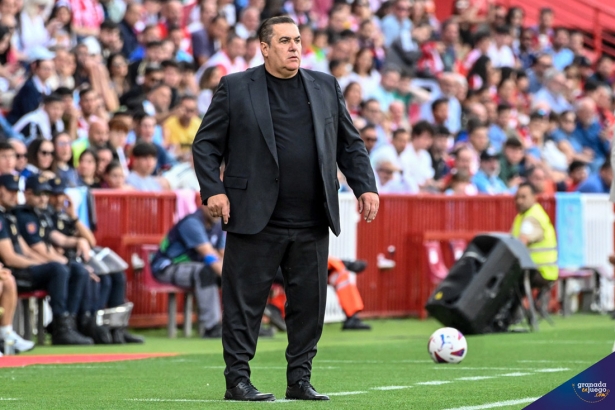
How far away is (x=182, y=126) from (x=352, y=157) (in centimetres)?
1014

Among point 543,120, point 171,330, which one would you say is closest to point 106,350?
point 171,330

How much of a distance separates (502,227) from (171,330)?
6.13 metres

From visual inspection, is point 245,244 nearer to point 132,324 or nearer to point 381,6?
point 132,324

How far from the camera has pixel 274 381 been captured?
10.1 metres

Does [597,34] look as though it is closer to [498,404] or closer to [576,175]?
[576,175]

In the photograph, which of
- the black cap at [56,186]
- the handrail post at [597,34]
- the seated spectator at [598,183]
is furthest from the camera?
the handrail post at [597,34]

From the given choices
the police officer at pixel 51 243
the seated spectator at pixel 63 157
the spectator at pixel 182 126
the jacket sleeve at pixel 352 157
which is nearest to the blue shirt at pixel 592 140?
the spectator at pixel 182 126

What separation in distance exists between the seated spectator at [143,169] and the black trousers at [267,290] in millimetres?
8270

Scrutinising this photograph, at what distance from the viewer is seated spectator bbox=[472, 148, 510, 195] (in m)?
20.5

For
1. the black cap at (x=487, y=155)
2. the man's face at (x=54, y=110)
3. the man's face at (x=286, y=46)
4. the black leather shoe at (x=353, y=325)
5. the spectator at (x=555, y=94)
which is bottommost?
the black leather shoe at (x=353, y=325)

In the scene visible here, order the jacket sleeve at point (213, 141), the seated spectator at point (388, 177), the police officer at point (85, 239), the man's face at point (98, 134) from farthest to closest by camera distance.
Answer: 1. the seated spectator at point (388, 177)
2. the man's face at point (98, 134)
3. the police officer at point (85, 239)
4. the jacket sleeve at point (213, 141)

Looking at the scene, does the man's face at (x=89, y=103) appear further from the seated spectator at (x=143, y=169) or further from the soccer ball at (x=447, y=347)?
the soccer ball at (x=447, y=347)

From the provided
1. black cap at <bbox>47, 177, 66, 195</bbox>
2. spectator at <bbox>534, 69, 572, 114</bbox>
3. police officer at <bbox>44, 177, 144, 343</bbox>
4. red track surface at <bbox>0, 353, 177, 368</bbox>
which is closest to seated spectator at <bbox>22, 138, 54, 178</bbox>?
police officer at <bbox>44, 177, 144, 343</bbox>

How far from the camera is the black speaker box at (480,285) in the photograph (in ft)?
50.6
